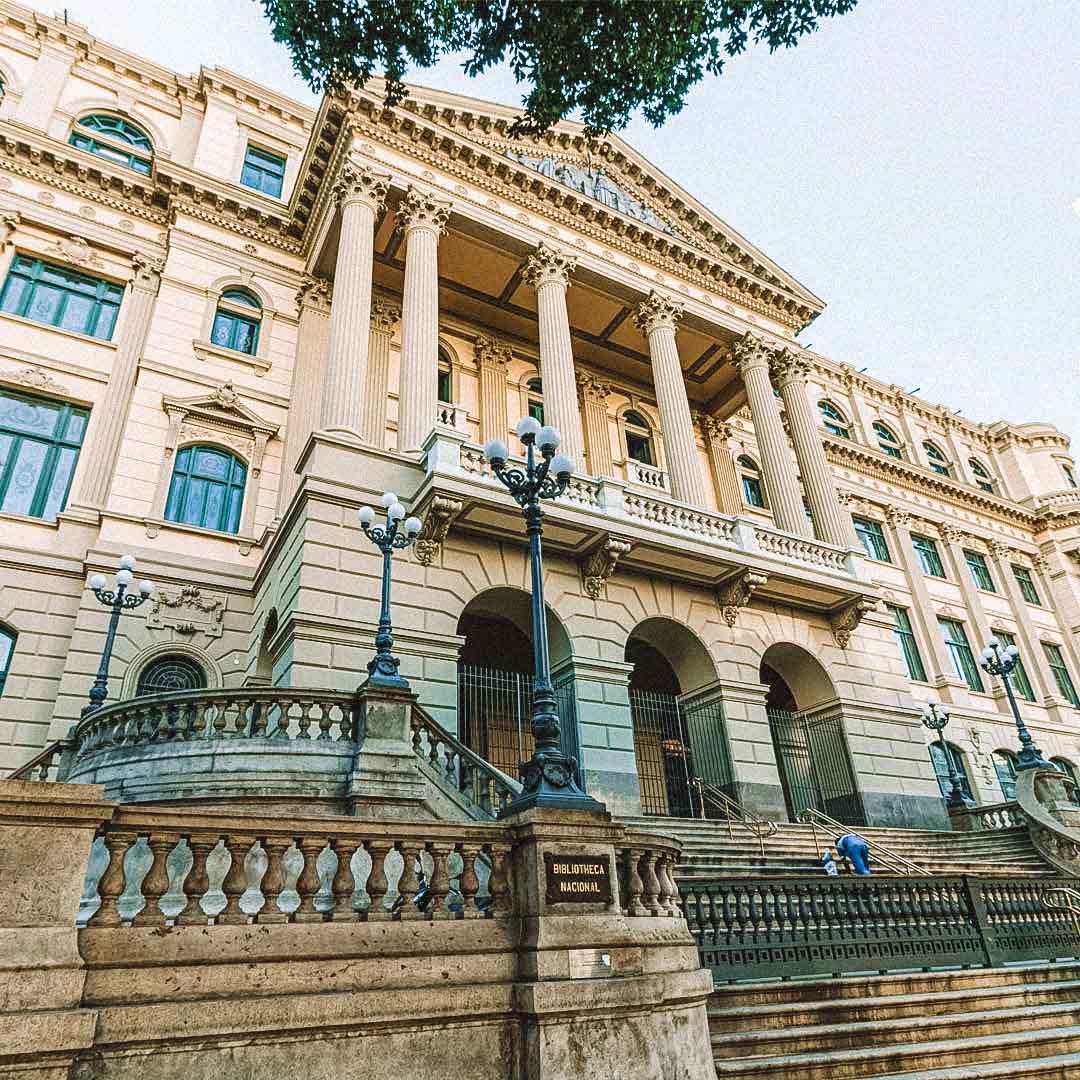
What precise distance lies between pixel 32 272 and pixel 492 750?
16463mm

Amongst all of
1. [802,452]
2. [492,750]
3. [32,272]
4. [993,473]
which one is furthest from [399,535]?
[993,473]

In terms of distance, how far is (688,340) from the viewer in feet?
83.1

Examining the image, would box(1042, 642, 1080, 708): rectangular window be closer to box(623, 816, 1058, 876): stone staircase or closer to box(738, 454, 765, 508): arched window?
box(738, 454, 765, 508): arched window

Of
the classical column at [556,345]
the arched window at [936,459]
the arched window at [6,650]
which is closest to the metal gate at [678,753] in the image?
the classical column at [556,345]

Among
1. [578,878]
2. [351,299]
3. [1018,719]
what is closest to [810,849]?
[1018,719]

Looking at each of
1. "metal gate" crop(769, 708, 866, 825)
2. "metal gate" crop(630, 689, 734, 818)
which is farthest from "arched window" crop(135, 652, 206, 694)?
"metal gate" crop(769, 708, 866, 825)

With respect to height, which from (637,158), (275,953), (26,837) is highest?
(637,158)

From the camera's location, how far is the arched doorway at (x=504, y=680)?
15.7 metres

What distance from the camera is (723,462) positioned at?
26.8 m

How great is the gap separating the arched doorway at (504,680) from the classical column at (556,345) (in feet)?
13.0

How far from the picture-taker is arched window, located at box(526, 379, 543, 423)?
76.8 ft

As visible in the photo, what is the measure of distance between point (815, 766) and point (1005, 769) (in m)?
16.3

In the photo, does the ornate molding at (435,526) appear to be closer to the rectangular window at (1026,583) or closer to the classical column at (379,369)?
the classical column at (379,369)

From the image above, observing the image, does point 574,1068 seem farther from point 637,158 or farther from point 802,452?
point 637,158
